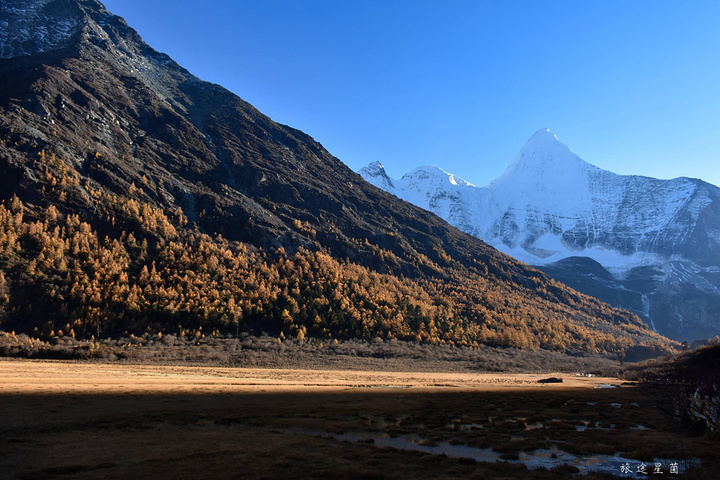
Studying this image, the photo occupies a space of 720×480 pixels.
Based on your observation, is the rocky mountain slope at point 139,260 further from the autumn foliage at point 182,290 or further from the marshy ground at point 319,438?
the marshy ground at point 319,438

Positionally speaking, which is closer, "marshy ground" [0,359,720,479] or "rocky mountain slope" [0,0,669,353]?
"marshy ground" [0,359,720,479]

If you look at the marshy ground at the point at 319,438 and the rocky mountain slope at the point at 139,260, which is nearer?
the marshy ground at the point at 319,438

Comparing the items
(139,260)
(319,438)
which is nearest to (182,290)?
(139,260)

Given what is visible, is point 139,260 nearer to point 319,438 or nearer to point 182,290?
point 182,290

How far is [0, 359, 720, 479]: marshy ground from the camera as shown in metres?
17.6

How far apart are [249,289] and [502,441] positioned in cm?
13717

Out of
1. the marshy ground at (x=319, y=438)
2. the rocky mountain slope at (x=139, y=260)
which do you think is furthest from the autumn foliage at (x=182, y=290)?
the marshy ground at (x=319, y=438)

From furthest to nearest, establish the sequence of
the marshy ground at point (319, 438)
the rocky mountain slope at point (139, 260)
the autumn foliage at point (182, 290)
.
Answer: the rocky mountain slope at point (139, 260) < the autumn foliage at point (182, 290) < the marshy ground at point (319, 438)

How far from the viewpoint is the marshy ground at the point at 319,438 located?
17.6 metres

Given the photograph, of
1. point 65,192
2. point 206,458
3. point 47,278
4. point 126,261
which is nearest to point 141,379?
point 206,458

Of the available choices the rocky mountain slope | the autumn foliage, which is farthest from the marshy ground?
the rocky mountain slope

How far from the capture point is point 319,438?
25.8 metres

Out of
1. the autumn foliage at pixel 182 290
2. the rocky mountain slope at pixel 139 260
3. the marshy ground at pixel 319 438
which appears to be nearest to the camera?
the marshy ground at pixel 319 438

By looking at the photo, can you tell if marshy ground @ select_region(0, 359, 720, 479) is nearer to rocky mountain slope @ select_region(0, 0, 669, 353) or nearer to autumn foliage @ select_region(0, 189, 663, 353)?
autumn foliage @ select_region(0, 189, 663, 353)
